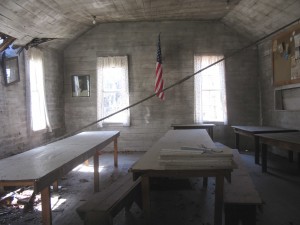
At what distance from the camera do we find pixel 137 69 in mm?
8078

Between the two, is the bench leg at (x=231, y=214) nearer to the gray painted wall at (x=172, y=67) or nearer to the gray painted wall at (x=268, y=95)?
the gray painted wall at (x=268, y=95)

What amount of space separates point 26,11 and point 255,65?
5928 millimetres

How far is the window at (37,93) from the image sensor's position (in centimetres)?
627

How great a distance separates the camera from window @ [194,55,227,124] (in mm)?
7914

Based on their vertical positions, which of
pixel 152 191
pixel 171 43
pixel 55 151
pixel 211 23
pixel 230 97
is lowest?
pixel 152 191

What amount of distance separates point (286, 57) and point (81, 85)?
535 cm

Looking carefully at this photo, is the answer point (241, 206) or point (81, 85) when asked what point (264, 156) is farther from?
point (81, 85)

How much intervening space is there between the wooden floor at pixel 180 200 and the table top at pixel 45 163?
745mm

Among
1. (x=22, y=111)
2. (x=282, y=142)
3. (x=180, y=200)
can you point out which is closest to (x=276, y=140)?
(x=282, y=142)

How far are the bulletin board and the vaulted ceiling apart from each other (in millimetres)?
276

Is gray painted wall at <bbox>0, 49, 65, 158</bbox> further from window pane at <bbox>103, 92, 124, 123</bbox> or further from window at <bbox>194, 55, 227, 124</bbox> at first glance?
window at <bbox>194, 55, 227, 124</bbox>

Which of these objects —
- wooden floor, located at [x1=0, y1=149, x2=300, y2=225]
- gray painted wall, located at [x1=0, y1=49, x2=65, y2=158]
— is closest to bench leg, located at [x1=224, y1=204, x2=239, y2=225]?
wooden floor, located at [x1=0, y1=149, x2=300, y2=225]

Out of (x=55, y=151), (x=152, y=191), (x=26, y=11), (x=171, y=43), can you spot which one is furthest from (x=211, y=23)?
(x=55, y=151)

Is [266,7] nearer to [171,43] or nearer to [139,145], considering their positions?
[171,43]
